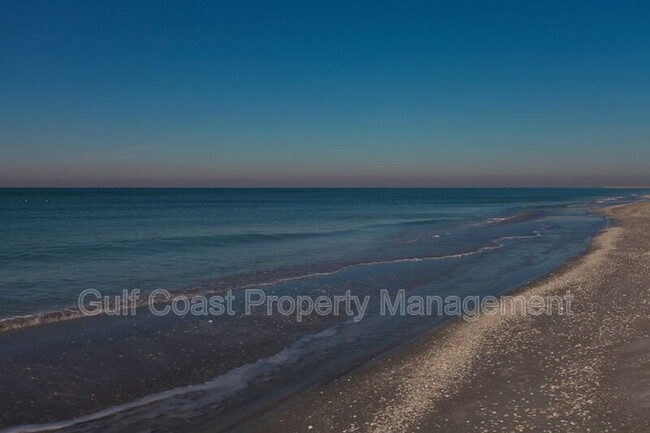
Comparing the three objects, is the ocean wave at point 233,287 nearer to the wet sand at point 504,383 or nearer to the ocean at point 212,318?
the ocean at point 212,318

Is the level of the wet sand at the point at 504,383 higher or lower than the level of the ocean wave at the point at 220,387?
higher

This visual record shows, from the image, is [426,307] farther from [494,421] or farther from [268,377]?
[494,421]

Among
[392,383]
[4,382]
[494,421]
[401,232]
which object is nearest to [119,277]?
[4,382]

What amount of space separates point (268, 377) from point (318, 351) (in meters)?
1.93

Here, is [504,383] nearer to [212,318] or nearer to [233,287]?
[212,318]

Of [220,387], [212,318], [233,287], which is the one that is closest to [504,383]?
[220,387]

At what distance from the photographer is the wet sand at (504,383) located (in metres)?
7.38

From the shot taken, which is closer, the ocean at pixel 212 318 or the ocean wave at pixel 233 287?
the ocean at pixel 212 318

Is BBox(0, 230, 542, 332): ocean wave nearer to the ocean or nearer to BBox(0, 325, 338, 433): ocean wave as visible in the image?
the ocean

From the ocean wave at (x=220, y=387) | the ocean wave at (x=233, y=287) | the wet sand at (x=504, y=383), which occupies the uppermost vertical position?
the wet sand at (x=504, y=383)

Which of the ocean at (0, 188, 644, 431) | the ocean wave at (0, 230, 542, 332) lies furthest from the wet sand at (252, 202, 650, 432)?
the ocean wave at (0, 230, 542, 332)

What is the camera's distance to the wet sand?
738 centimetres

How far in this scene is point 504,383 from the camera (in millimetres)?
8859

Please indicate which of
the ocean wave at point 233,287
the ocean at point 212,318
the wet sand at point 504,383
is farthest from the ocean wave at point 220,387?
the ocean wave at point 233,287
